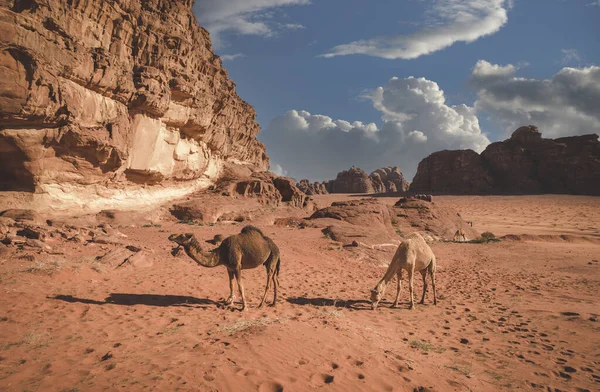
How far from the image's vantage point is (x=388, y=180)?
408 feet

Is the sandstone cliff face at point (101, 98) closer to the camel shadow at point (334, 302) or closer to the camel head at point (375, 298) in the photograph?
the camel shadow at point (334, 302)

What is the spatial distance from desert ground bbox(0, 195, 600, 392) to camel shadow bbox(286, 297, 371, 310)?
0.07 m

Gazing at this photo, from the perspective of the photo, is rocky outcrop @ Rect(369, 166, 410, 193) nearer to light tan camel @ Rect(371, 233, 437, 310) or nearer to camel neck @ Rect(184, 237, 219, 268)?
light tan camel @ Rect(371, 233, 437, 310)

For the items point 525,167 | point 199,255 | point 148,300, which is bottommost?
point 148,300

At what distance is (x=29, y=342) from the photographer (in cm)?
601

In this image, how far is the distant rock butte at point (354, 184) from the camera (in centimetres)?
10956

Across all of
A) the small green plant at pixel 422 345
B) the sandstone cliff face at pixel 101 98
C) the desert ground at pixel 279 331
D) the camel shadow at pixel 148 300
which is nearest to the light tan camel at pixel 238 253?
the camel shadow at pixel 148 300

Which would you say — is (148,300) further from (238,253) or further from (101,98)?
(101,98)

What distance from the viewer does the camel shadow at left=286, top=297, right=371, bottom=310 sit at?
981 centimetres

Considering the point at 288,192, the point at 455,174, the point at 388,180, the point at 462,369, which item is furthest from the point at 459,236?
the point at 388,180

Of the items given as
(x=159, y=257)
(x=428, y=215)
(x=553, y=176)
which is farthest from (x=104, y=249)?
(x=553, y=176)

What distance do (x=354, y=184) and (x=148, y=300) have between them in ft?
344

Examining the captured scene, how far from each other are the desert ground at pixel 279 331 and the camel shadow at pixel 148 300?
45 mm

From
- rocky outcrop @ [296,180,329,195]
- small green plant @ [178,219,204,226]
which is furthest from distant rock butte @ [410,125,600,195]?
small green plant @ [178,219,204,226]
